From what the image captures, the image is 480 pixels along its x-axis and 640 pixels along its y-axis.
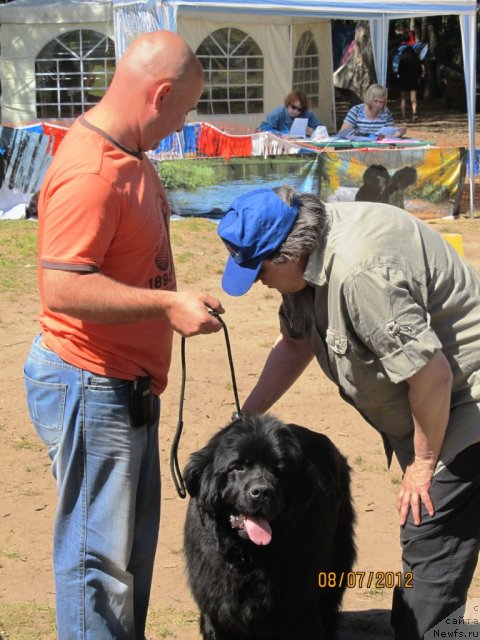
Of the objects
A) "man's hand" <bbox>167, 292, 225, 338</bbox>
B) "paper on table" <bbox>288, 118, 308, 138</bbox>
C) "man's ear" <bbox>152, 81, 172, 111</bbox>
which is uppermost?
"paper on table" <bbox>288, 118, 308, 138</bbox>

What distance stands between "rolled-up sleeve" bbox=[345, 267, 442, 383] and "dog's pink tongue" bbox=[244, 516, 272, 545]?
29.4 inches

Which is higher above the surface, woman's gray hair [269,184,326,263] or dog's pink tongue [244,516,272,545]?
woman's gray hair [269,184,326,263]

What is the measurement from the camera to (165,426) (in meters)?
5.78

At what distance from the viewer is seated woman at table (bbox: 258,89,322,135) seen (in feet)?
49.6

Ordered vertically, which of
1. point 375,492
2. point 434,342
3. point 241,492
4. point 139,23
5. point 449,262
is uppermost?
point 139,23

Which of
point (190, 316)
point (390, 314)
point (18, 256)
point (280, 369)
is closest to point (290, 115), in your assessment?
point (18, 256)

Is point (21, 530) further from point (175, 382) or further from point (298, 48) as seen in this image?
point (298, 48)

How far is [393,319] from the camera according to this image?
8.72ft

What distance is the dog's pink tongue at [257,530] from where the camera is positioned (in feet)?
10.0

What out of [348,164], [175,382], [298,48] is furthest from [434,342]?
[298,48]

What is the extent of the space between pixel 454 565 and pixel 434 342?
892mm

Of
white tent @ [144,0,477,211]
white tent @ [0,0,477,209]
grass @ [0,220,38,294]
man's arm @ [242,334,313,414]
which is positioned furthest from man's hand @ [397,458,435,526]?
white tent @ [0,0,477,209]

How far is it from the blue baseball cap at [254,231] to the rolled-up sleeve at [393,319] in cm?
27
